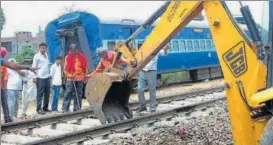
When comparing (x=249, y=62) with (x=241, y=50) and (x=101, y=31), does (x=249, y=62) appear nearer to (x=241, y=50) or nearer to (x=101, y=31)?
(x=241, y=50)

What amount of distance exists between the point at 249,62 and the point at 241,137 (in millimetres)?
788

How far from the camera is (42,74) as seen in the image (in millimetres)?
12094

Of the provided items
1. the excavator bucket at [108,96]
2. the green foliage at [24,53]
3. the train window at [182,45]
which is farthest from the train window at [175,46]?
the excavator bucket at [108,96]

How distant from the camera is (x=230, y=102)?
531cm

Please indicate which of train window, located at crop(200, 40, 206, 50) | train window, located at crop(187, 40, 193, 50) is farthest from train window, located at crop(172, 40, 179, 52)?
train window, located at crop(200, 40, 206, 50)

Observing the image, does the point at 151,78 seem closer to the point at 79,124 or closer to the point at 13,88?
the point at 79,124

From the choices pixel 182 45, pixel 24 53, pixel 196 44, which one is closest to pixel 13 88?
pixel 182 45

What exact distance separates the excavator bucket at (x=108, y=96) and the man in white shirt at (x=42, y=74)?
3.92 meters

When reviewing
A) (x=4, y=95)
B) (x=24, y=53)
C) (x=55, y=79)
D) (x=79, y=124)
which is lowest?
(x=79, y=124)

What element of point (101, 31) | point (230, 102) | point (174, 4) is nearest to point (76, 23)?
point (101, 31)

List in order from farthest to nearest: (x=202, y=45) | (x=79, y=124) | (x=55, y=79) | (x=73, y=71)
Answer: (x=202, y=45) < (x=55, y=79) < (x=73, y=71) < (x=79, y=124)

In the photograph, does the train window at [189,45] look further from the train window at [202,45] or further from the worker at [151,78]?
the worker at [151,78]

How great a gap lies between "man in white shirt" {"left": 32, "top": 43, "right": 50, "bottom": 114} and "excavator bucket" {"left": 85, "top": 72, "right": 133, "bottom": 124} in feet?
12.9

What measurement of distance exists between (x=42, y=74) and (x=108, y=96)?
4530mm
